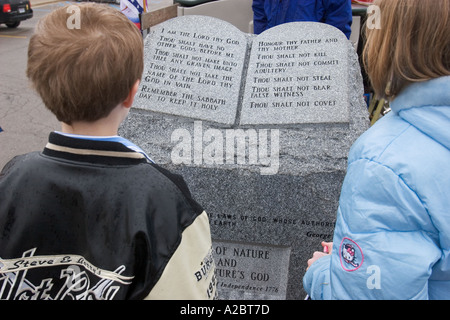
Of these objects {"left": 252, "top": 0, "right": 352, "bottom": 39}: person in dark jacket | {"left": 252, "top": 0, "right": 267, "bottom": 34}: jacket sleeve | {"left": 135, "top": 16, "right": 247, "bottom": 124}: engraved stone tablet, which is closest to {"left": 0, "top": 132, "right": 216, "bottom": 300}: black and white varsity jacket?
{"left": 135, "top": 16, "right": 247, "bottom": 124}: engraved stone tablet

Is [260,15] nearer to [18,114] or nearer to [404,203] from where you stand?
[404,203]

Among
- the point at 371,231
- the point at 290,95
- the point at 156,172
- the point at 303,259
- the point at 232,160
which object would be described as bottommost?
the point at 303,259

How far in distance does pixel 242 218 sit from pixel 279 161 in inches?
14.9

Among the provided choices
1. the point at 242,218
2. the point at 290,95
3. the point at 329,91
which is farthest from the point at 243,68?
the point at 242,218

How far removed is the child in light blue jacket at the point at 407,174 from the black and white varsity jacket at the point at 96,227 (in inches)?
16.5

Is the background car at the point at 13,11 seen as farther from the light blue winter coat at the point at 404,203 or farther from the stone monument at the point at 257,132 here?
A: the light blue winter coat at the point at 404,203

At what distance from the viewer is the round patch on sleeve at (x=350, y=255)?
1140mm

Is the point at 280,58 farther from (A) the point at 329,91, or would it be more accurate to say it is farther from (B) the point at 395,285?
(B) the point at 395,285

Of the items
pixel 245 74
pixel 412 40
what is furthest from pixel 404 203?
pixel 245 74

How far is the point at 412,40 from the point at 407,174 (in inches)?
13.0

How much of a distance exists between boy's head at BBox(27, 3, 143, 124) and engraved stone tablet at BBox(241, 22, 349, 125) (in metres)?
1.38

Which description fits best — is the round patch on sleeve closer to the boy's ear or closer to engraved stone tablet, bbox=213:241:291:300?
the boy's ear

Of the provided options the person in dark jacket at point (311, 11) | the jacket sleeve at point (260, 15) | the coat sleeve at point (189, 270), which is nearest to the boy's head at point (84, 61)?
the coat sleeve at point (189, 270)
